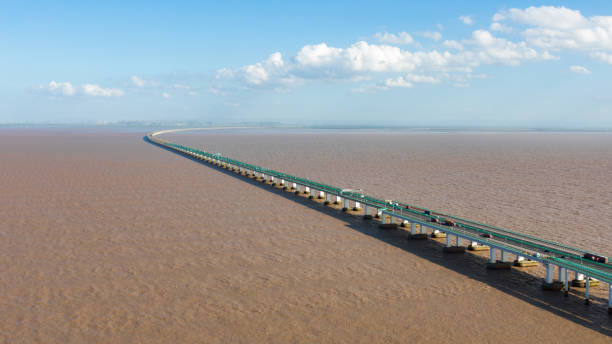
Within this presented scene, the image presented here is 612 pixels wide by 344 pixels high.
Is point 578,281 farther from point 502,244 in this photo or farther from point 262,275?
point 262,275

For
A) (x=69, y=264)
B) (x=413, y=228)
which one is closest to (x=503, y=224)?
(x=413, y=228)

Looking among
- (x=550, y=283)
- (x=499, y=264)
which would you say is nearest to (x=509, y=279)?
(x=499, y=264)

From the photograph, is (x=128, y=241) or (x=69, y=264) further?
(x=128, y=241)

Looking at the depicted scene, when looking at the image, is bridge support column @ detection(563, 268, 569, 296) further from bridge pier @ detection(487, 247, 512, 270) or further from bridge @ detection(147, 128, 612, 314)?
bridge pier @ detection(487, 247, 512, 270)

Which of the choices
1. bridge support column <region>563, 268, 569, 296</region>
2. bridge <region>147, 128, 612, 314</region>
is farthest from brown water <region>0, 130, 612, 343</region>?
bridge <region>147, 128, 612, 314</region>

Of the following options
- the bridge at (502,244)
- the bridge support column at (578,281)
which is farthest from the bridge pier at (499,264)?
the bridge support column at (578,281)

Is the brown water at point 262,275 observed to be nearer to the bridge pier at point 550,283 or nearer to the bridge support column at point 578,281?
the bridge support column at point 578,281

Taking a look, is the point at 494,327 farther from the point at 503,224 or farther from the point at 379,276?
the point at 503,224

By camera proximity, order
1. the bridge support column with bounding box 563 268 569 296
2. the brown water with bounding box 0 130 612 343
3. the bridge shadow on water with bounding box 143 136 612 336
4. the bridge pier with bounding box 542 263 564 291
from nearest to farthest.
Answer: the brown water with bounding box 0 130 612 343, the bridge shadow on water with bounding box 143 136 612 336, the bridge support column with bounding box 563 268 569 296, the bridge pier with bounding box 542 263 564 291
